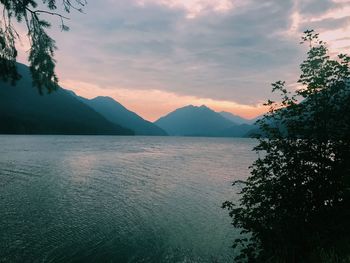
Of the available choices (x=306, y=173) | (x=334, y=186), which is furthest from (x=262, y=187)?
(x=334, y=186)

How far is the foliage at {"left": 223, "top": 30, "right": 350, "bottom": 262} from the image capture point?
49.1ft

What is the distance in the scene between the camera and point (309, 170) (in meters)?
15.8

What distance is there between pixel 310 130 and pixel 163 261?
13.7 m

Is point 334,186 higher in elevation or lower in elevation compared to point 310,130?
lower

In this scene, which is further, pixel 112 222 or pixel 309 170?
pixel 112 222

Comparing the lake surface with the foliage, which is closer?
the foliage

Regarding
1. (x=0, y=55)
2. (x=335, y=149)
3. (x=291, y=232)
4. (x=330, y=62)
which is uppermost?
(x=330, y=62)

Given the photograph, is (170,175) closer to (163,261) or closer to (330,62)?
(163,261)

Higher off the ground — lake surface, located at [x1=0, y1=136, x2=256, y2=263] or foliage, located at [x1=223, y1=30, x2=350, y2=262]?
foliage, located at [x1=223, y1=30, x2=350, y2=262]

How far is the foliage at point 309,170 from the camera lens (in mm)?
14953

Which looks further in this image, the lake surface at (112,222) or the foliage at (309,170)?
the lake surface at (112,222)

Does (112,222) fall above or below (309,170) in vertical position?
below

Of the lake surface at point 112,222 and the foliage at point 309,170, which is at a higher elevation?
the foliage at point 309,170

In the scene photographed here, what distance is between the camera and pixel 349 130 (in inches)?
573
